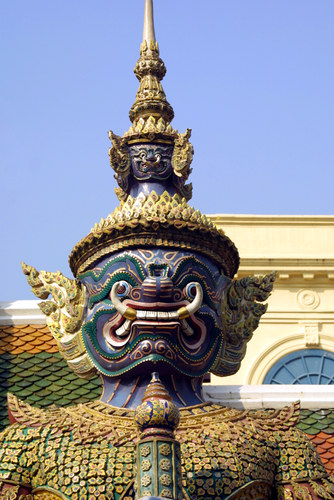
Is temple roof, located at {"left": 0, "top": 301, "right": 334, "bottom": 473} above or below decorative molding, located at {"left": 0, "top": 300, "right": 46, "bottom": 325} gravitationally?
below

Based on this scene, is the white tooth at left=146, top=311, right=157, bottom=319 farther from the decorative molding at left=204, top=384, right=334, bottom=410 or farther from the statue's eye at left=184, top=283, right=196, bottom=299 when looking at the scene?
the decorative molding at left=204, top=384, right=334, bottom=410

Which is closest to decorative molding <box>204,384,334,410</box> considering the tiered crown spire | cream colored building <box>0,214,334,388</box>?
the tiered crown spire

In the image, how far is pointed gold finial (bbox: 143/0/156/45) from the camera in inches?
446

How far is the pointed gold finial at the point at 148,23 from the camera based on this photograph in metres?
11.3

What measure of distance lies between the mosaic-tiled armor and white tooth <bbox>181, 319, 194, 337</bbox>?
22 mm

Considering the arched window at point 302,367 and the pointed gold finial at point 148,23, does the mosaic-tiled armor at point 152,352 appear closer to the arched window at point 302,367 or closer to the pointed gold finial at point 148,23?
the pointed gold finial at point 148,23

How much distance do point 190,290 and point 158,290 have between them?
0.94 feet

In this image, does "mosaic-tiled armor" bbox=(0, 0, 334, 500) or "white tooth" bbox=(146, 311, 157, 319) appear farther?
"white tooth" bbox=(146, 311, 157, 319)

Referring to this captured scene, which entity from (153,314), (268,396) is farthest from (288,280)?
(153,314)

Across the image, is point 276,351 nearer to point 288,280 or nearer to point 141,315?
point 288,280

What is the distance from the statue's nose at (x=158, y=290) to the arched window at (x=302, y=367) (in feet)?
59.4

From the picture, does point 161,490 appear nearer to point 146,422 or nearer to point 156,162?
point 146,422

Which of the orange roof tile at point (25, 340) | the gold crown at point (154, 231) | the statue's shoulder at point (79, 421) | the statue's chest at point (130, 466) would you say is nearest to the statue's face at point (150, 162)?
the gold crown at point (154, 231)

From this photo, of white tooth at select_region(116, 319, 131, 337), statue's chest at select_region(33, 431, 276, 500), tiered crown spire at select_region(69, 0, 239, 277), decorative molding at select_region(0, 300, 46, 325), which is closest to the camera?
statue's chest at select_region(33, 431, 276, 500)
